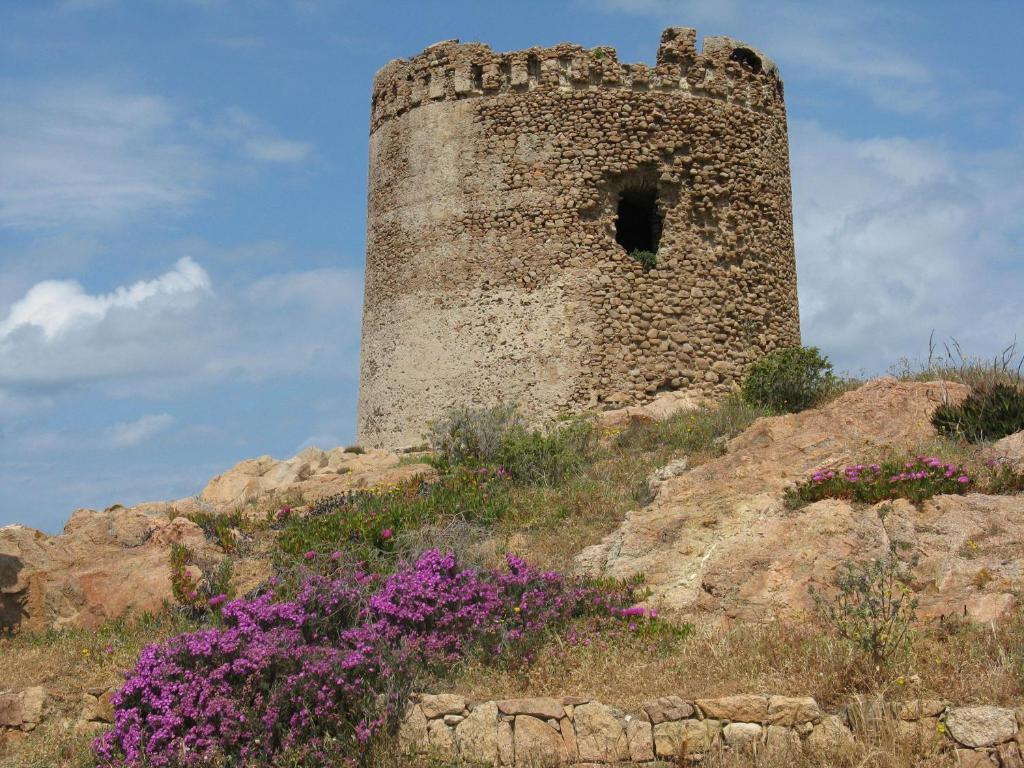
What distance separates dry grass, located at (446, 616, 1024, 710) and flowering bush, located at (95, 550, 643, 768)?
40cm

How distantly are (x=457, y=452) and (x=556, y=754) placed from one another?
762 cm

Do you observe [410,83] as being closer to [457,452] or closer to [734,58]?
[734,58]

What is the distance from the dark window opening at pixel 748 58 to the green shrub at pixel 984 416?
24.7 ft

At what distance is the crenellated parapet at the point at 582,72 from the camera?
16125mm

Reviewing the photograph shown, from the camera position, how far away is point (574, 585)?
8641mm

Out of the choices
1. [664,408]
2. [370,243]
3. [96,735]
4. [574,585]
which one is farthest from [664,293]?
[96,735]

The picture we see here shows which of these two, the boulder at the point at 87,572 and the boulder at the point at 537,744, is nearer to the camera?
the boulder at the point at 537,744

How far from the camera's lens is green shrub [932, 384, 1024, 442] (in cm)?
1096

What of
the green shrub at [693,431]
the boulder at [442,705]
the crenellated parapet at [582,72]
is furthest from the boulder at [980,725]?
the crenellated parapet at [582,72]

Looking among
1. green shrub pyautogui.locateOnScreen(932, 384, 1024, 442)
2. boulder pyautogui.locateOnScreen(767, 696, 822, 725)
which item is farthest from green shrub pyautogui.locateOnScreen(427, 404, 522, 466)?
boulder pyautogui.locateOnScreen(767, 696, 822, 725)

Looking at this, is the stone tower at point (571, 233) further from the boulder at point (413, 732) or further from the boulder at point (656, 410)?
the boulder at point (413, 732)

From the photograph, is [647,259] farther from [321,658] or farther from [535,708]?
[535,708]

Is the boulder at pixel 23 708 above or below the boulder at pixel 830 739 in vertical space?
above

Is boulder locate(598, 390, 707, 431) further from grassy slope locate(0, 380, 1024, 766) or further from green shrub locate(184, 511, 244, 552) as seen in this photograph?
green shrub locate(184, 511, 244, 552)
